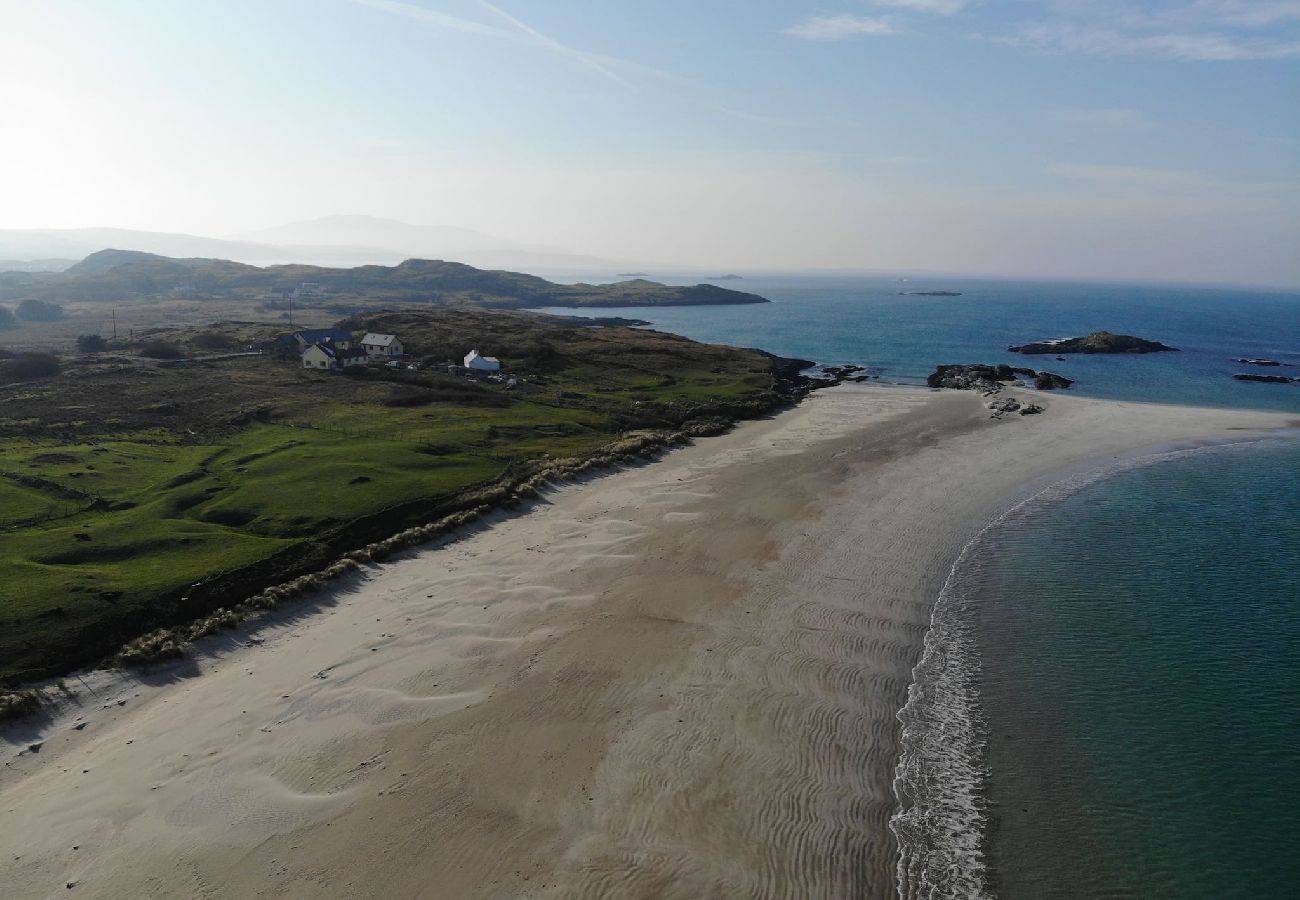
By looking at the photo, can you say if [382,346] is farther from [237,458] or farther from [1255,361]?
[1255,361]

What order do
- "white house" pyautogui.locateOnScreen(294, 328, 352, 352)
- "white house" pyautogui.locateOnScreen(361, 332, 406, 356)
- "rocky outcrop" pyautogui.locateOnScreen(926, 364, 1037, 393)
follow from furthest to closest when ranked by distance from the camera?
"white house" pyautogui.locateOnScreen(361, 332, 406, 356) < "rocky outcrop" pyautogui.locateOnScreen(926, 364, 1037, 393) < "white house" pyautogui.locateOnScreen(294, 328, 352, 352)

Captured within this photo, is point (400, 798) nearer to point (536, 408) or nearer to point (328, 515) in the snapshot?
point (328, 515)

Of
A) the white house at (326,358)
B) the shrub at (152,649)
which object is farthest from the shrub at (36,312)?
the shrub at (152,649)

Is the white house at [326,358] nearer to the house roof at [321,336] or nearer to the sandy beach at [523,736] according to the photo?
the house roof at [321,336]

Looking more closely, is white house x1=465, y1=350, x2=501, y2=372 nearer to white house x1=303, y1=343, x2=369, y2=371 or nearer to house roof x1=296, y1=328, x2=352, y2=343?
white house x1=303, y1=343, x2=369, y2=371

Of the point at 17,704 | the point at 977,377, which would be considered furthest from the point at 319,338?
the point at 977,377

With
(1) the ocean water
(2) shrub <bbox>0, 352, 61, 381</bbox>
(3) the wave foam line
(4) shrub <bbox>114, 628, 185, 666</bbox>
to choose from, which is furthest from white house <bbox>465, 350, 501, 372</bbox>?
(3) the wave foam line
